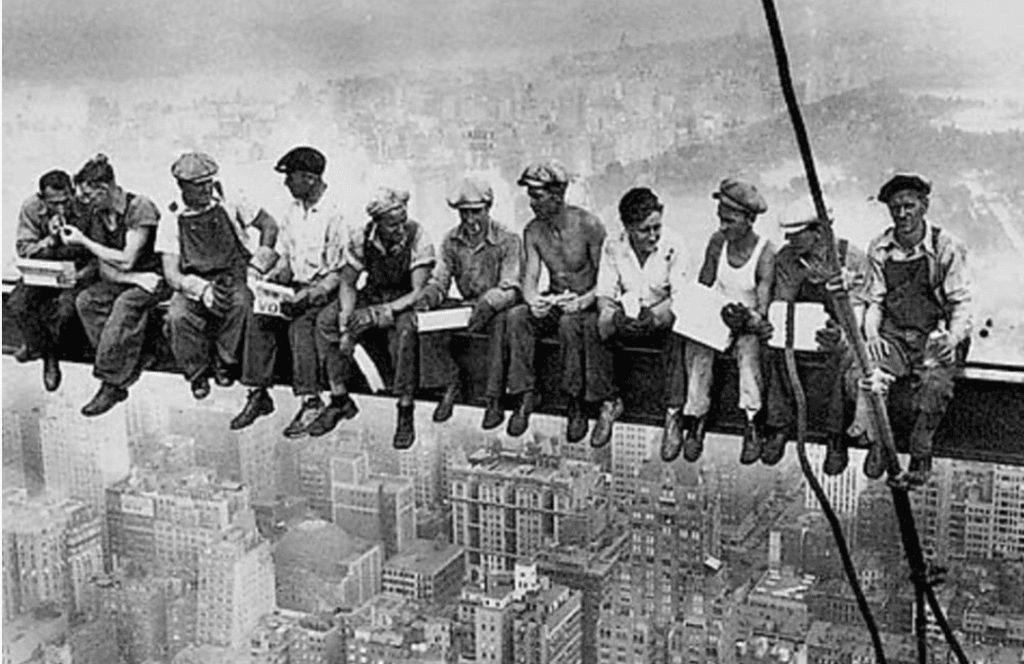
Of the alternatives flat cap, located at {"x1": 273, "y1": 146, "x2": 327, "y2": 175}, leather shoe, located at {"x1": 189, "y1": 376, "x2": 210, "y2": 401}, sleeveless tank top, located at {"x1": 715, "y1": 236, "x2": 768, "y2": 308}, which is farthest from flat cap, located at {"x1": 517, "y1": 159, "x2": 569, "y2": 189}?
leather shoe, located at {"x1": 189, "y1": 376, "x2": 210, "y2": 401}

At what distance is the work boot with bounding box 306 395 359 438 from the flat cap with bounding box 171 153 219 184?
0.72 meters

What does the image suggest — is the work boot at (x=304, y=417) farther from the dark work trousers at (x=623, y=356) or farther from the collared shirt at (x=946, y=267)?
the collared shirt at (x=946, y=267)

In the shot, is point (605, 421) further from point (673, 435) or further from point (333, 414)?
point (333, 414)

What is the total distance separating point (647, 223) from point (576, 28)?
0.54m

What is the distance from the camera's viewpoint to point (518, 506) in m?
4.97

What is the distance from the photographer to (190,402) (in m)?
5.26

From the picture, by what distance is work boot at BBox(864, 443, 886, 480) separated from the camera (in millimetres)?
4438

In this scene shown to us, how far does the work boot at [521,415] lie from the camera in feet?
15.6

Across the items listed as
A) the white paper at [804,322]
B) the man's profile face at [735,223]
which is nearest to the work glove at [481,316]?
the man's profile face at [735,223]

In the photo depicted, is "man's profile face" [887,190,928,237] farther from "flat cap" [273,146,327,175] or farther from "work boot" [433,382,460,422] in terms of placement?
"flat cap" [273,146,327,175]

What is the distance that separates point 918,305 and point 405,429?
4.82 ft

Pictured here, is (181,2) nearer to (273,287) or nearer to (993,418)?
(273,287)

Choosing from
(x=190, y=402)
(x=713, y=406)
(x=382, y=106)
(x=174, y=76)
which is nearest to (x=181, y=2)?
(x=174, y=76)

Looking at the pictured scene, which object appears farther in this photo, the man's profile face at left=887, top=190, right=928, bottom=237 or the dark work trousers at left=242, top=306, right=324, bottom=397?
the dark work trousers at left=242, top=306, right=324, bottom=397
